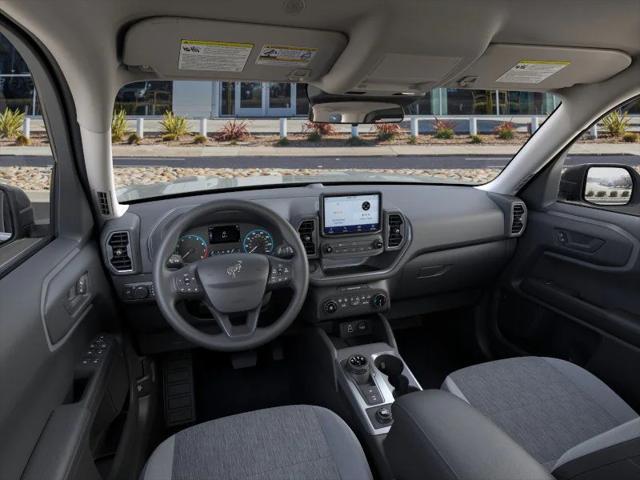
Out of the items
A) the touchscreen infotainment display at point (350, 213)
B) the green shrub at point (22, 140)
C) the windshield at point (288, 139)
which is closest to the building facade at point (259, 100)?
the windshield at point (288, 139)

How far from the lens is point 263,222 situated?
213 cm

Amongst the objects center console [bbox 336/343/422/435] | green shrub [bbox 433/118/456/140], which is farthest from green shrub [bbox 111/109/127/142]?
green shrub [bbox 433/118/456/140]

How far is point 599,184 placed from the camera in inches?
107

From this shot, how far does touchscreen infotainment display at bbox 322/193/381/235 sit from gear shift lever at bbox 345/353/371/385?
0.66 metres

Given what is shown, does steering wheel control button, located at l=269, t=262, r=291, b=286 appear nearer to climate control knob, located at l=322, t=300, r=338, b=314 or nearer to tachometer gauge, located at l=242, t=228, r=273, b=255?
tachometer gauge, located at l=242, t=228, r=273, b=255

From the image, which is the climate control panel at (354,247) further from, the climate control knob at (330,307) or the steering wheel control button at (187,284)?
the steering wheel control button at (187,284)

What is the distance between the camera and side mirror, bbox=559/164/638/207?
2.59 meters

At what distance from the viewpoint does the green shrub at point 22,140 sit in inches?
73.2

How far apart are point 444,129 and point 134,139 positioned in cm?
189

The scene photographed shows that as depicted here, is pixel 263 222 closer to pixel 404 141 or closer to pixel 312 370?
pixel 312 370

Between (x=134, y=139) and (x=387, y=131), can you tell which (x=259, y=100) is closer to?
(x=134, y=139)

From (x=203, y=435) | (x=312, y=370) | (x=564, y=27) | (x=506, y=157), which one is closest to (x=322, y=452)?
(x=203, y=435)

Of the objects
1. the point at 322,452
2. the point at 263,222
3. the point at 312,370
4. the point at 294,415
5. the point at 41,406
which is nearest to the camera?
the point at 41,406

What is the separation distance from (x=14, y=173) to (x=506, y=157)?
268 cm
